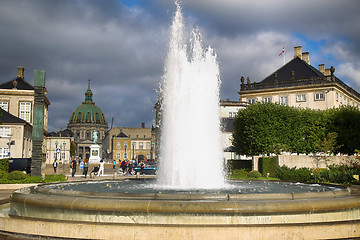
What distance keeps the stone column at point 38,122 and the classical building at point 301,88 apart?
139ft

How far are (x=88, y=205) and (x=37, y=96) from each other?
728 inches

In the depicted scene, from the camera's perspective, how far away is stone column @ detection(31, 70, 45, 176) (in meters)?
A: 23.5

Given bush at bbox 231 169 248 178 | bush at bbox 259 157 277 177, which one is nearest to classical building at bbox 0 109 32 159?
bush at bbox 231 169 248 178

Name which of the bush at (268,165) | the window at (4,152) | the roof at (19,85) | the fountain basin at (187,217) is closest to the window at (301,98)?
the bush at (268,165)

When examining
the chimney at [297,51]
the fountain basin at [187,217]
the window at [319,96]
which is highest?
the chimney at [297,51]

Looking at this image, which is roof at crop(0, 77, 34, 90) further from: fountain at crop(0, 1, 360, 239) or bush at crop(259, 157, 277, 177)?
fountain at crop(0, 1, 360, 239)

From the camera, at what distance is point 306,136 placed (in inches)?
1551

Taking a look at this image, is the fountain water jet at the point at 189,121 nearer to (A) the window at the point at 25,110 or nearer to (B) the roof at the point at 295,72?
(B) the roof at the point at 295,72

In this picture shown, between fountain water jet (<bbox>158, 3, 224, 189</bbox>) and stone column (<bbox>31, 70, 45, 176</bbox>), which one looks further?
stone column (<bbox>31, 70, 45, 176</bbox>)

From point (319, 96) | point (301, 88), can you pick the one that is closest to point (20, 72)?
point (301, 88)

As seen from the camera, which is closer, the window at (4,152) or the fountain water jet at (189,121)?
the fountain water jet at (189,121)

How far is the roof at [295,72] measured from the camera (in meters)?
62.2

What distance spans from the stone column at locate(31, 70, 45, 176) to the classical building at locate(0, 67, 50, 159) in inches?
1406

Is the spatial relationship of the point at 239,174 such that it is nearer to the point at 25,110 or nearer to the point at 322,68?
the point at 322,68
